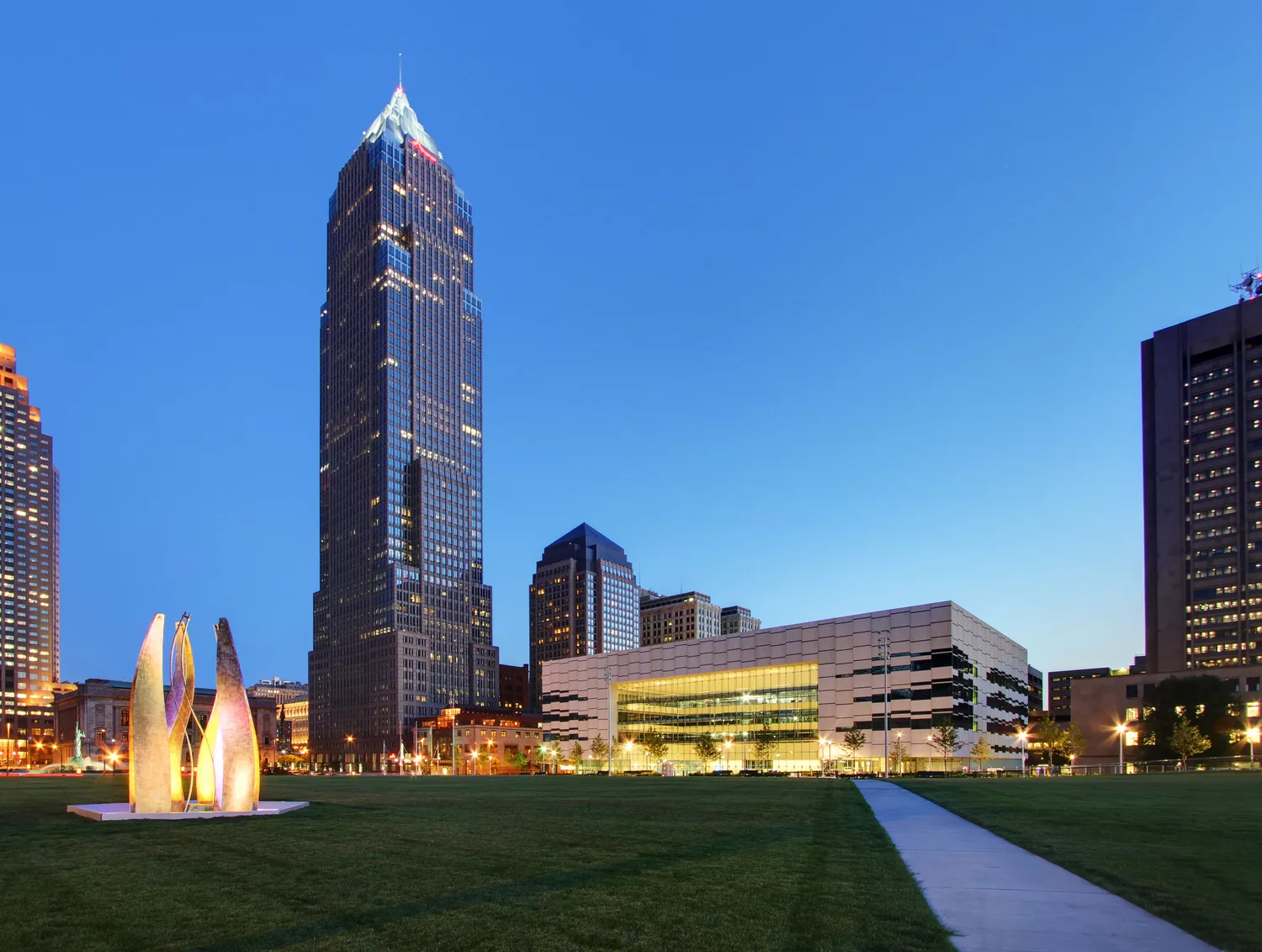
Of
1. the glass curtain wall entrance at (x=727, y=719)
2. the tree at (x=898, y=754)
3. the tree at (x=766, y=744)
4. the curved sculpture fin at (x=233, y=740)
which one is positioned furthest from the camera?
the tree at (x=766, y=744)

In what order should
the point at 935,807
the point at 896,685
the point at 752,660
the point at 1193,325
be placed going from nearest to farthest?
1. the point at 935,807
2. the point at 896,685
3. the point at 752,660
4. the point at 1193,325

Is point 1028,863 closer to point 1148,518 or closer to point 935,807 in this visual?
point 935,807

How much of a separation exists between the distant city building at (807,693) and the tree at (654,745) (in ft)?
6.46

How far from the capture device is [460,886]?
1447cm

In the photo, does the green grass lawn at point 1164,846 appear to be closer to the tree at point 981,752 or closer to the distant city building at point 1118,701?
the tree at point 981,752

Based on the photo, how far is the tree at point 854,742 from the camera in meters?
123

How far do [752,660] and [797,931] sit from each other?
140 m

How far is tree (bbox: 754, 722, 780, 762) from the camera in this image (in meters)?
143

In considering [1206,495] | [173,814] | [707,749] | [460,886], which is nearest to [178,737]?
[173,814]

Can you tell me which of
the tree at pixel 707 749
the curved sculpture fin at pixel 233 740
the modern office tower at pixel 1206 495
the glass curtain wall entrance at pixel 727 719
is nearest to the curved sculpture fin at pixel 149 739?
the curved sculpture fin at pixel 233 740

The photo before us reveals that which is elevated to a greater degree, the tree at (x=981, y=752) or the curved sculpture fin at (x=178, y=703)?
the curved sculpture fin at (x=178, y=703)

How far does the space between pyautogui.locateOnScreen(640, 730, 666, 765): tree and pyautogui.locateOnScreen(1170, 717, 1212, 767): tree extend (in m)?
73.6

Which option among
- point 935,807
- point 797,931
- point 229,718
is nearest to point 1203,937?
point 797,931

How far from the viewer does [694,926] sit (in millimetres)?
11273
